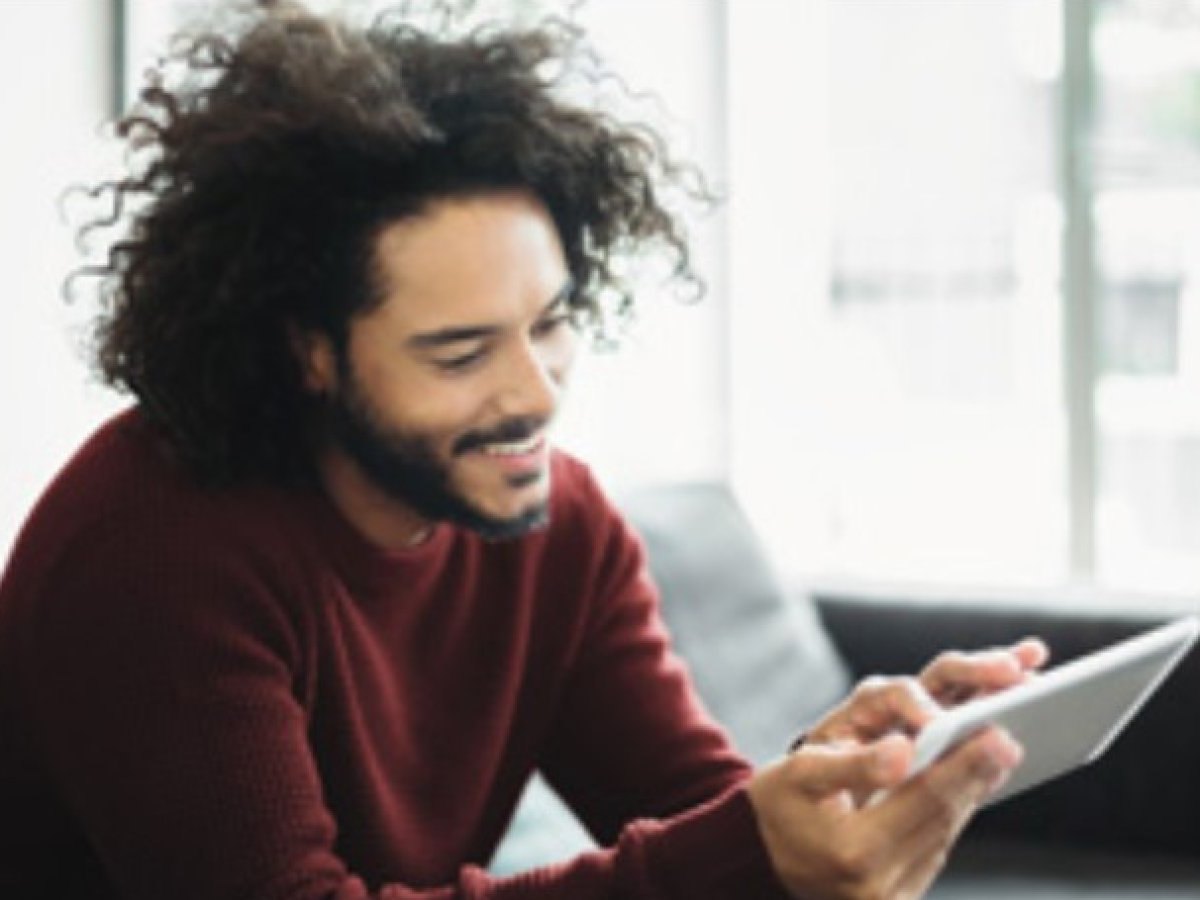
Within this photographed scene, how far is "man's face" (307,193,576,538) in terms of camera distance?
4.14 feet

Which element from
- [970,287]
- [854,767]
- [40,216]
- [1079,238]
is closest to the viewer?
[854,767]

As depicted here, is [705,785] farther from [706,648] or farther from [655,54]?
[655,54]

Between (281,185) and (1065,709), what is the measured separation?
62cm

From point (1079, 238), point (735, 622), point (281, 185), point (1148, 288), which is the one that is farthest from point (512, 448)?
point (1148, 288)

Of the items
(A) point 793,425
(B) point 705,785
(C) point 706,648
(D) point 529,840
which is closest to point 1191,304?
(A) point 793,425

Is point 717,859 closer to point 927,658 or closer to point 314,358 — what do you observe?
point 314,358

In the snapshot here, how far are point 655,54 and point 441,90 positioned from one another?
5.57 feet

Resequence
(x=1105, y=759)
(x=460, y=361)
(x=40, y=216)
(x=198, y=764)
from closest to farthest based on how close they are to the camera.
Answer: (x=198, y=764), (x=460, y=361), (x=40, y=216), (x=1105, y=759)

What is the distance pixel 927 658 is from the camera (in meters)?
2.44

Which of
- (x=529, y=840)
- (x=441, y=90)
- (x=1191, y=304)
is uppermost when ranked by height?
(x=441, y=90)

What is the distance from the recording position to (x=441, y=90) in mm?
1341

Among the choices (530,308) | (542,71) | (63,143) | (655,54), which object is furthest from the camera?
(655,54)

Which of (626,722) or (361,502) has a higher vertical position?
(361,502)

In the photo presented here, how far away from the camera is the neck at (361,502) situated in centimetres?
135
